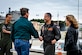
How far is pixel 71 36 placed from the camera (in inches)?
317

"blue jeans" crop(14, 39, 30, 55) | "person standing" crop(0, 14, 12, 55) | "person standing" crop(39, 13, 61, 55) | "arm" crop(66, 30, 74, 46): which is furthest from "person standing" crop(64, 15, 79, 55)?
"person standing" crop(0, 14, 12, 55)

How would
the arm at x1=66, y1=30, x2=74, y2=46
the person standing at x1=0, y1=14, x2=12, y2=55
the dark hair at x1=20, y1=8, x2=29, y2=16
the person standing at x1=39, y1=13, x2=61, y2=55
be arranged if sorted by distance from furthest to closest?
the person standing at x1=0, y1=14, x2=12, y2=55
the person standing at x1=39, y1=13, x2=61, y2=55
the dark hair at x1=20, y1=8, x2=29, y2=16
the arm at x1=66, y1=30, x2=74, y2=46

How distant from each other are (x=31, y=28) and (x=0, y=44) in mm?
2556

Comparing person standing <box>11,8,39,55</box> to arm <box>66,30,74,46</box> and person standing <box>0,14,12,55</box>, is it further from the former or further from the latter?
person standing <box>0,14,12,55</box>

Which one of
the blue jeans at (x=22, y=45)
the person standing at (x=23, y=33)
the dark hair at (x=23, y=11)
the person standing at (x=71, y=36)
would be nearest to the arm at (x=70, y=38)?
the person standing at (x=71, y=36)

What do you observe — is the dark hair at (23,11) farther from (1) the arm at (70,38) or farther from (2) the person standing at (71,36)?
(1) the arm at (70,38)

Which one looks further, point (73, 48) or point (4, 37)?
point (4, 37)

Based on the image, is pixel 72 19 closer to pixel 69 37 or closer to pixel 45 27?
pixel 69 37

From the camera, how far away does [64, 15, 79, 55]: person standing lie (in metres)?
8.09

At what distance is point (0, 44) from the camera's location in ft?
34.4

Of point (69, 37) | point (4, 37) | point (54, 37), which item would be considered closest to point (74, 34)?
point (69, 37)

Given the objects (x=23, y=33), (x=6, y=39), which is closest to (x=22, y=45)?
(x=23, y=33)

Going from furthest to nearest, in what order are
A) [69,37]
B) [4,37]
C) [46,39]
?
[4,37], [46,39], [69,37]

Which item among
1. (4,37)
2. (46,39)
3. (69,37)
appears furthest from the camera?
(4,37)
